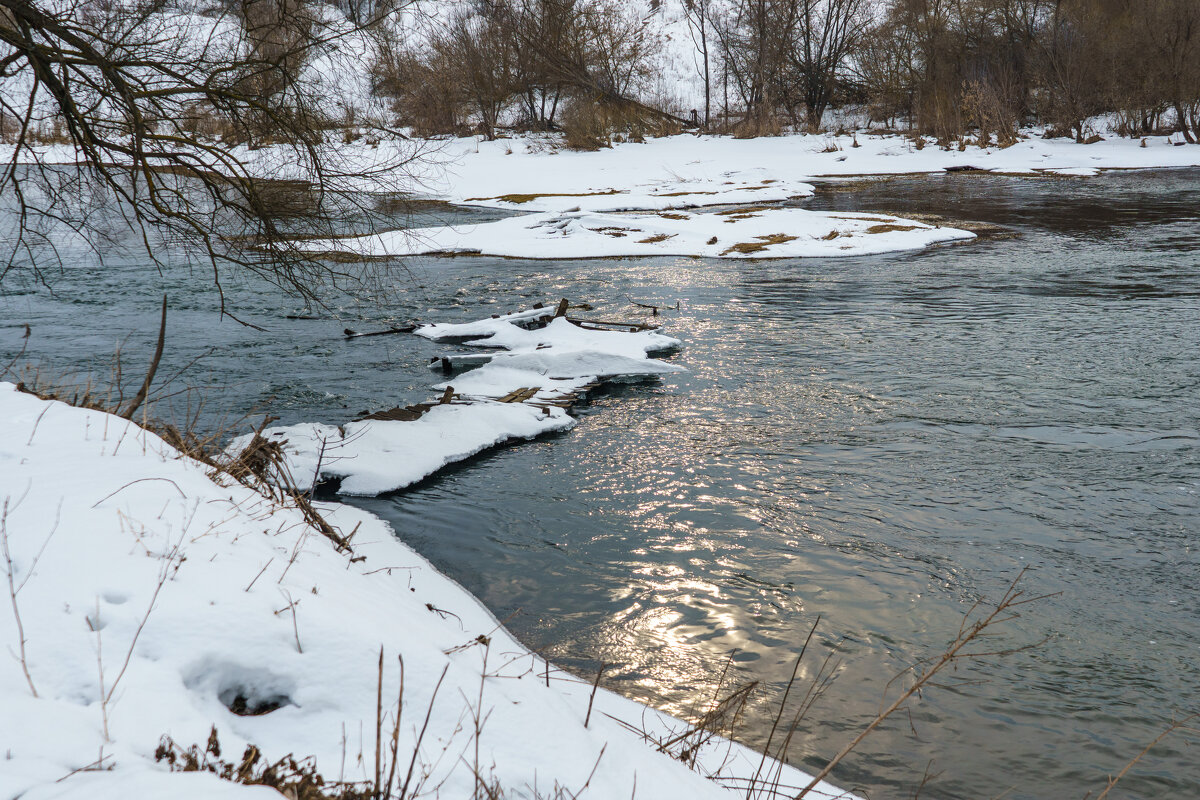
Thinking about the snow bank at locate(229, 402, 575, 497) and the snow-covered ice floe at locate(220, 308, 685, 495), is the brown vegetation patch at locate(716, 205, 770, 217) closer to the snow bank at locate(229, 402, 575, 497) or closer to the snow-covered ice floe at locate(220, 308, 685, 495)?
the snow-covered ice floe at locate(220, 308, 685, 495)

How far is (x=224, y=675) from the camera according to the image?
2268 mm

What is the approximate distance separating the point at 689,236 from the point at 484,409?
10166 millimetres

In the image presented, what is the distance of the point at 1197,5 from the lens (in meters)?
26.1

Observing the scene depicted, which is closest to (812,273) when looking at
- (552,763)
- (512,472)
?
(512,472)

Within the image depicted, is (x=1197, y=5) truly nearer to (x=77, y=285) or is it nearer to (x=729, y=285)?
(x=729, y=285)

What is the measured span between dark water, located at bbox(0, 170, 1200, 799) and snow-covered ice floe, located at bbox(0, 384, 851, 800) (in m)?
0.77

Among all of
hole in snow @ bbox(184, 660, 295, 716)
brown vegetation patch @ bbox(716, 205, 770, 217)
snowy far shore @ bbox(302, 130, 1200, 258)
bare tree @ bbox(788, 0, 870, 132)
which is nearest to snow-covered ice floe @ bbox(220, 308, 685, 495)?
snowy far shore @ bbox(302, 130, 1200, 258)

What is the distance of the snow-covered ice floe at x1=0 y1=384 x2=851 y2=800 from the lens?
1870 mm

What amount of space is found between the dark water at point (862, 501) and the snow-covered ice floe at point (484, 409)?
0.27m

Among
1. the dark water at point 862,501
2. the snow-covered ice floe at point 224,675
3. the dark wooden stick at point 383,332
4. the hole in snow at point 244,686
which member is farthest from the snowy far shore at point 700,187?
the hole in snow at point 244,686

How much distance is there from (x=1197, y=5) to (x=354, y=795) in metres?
34.0

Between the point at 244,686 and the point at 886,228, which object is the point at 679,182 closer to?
the point at 886,228

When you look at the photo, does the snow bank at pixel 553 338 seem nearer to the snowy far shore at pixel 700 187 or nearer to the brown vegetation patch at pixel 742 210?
the snowy far shore at pixel 700 187

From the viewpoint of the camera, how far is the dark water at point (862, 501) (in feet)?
11.5
